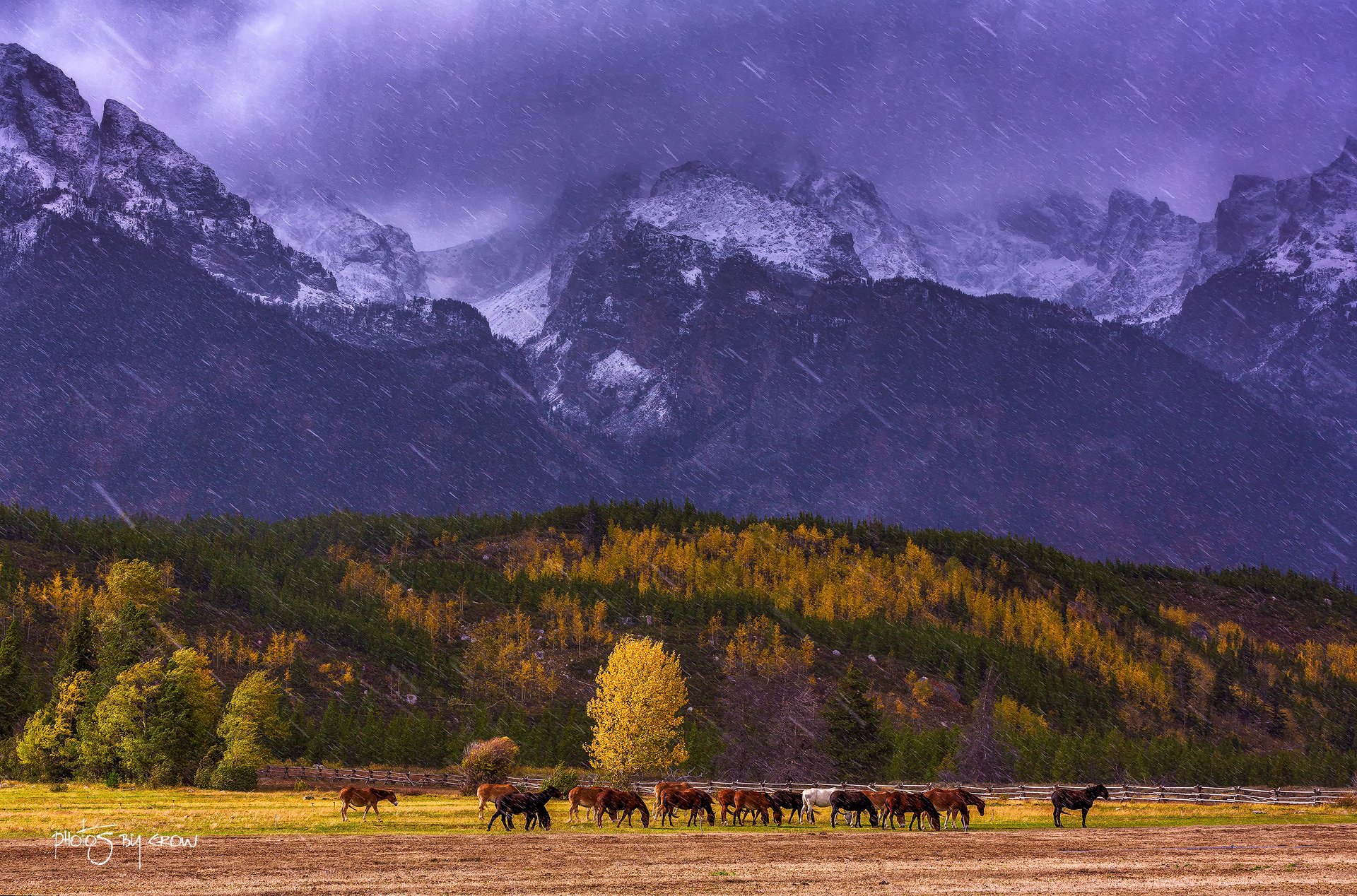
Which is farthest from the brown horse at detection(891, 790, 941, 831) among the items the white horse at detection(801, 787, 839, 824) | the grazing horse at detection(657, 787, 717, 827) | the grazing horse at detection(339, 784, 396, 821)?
the grazing horse at detection(339, 784, 396, 821)

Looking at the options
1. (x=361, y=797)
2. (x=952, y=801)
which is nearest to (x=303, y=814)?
(x=361, y=797)

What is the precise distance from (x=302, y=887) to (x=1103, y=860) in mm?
23392

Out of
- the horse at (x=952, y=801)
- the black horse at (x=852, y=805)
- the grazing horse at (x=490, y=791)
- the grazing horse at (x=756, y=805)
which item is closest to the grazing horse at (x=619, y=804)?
the grazing horse at (x=756, y=805)

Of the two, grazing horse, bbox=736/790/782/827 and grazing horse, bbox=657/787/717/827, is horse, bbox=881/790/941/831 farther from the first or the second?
grazing horse, bbox=657/787/717/827

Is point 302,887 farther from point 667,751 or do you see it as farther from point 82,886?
point 667,751

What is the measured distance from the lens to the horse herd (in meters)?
49.9

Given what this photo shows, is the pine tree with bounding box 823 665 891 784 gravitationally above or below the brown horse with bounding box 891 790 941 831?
above

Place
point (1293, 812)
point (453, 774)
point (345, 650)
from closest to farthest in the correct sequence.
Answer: point (1293, 812), point (453, 774), point (345, 650)

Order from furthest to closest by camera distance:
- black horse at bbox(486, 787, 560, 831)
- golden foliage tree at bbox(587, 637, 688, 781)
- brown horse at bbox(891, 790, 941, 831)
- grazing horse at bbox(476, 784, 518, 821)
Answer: golden foliage tree at bbox(587, 637, 688, 781), grazing horse at bbox(476, 784, 518, 821), brown horse at bbox(891, 790, 941, 831), black horse at bbox(486, 787, 560, 831)

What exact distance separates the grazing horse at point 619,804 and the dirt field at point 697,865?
6.88 meters

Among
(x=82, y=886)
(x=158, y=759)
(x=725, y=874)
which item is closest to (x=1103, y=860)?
(x=725, y=874)

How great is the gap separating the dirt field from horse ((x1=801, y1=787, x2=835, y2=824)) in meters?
10.4

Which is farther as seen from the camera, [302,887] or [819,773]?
[819,773]

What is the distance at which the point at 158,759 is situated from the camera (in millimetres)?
76188
